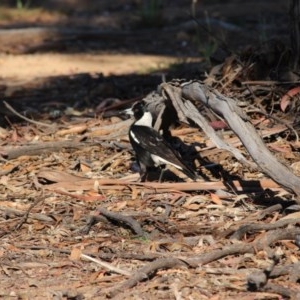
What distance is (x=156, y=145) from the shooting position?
695 centimetres

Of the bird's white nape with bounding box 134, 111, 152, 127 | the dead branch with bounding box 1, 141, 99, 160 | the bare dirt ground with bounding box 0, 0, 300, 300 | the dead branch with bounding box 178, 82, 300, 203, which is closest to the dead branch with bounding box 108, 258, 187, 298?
the bare dirt ground with bounding box 0, 0, 300, 300

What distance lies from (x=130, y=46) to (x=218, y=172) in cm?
644

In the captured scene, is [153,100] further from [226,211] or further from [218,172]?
[226,211]

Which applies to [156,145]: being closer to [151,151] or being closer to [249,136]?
[151,151]

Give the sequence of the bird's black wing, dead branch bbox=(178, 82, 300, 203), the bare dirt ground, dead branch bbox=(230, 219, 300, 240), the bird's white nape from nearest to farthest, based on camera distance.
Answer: the bare dirt ground < dead branch bbox=(230, 219, 300, 240) < dead branch bbox=(178, 82, 300, 203) < the bird's black wing < the bird's white nape

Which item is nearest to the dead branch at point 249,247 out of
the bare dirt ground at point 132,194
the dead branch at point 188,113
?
the bare dirt ground at point 132,194

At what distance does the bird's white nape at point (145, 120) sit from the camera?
7.27 m

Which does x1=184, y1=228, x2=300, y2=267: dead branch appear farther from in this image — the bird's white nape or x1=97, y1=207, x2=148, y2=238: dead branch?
the bird's white nape

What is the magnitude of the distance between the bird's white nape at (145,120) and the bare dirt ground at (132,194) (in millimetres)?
340

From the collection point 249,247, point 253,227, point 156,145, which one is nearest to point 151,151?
point 156,145

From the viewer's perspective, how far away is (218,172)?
699 centimetres

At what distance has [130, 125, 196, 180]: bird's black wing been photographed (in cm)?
671

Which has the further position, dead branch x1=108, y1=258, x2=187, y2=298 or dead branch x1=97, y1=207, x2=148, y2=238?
dead branch x1=97, y1=207, x2=148, y2=238

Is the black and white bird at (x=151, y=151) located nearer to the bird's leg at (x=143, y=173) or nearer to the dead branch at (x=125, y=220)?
the bird's leg at (x=143, y=173)
